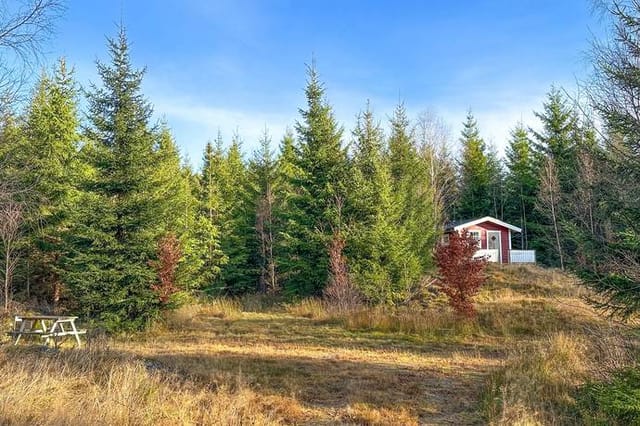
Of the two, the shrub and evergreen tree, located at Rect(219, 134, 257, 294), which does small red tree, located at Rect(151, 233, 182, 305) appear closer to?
the shrub

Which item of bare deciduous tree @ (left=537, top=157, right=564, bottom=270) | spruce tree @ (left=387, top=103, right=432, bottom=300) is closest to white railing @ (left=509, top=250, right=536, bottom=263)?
bare deciduous tree @ (left=537, top=157, right=564, bottom=270)

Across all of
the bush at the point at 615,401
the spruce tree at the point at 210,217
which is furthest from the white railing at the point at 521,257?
the bush at the point at 615,401

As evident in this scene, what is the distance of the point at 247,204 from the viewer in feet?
83.4

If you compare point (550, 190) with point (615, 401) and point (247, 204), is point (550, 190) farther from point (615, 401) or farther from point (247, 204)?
point (615, 401)

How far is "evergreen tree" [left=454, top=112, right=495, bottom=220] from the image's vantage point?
34719 millimetres

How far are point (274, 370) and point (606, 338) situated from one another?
5629mm

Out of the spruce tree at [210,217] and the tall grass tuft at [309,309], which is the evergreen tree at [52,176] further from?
the tall grass tuft at [309,309]

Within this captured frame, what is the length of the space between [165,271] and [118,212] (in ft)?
7.71

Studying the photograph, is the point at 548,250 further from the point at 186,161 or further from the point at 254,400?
Answer: the point at 254,400

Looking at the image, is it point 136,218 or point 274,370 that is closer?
point 274,370

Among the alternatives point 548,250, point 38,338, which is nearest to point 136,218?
point 38,338

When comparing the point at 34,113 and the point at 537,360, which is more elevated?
the point at 34,113

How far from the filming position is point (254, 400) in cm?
627

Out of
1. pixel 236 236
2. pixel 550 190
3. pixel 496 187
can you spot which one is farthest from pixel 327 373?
pixel 496 187
